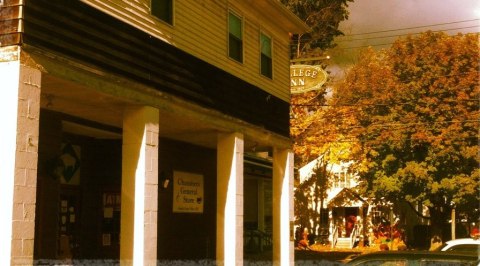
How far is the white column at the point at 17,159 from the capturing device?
9359 mm

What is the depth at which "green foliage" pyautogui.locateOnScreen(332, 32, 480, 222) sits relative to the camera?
34.6 meters

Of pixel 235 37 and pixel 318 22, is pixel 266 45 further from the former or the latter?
pixel 318 22

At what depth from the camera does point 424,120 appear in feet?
117

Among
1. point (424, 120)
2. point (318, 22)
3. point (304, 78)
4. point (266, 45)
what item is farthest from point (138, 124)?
point (318, 22)

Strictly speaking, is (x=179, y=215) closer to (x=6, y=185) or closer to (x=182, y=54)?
(x=182, y=54)

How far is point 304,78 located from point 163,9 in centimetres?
861

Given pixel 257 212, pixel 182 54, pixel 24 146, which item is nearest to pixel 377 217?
pixel 257 212

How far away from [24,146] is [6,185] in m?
0.59

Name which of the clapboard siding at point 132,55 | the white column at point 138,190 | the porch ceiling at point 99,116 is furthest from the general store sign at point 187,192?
the white column at point 138,190

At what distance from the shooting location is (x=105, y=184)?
17156mm

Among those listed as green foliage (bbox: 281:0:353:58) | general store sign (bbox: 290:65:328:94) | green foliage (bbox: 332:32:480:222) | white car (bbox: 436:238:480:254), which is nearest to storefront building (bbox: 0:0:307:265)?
general store sign (bbox: 290:65:328:94)

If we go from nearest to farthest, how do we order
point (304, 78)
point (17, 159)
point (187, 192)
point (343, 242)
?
1. point (17, 159)
2. point (187, 192)
3. point (304, 78)
4. point (343, 242)

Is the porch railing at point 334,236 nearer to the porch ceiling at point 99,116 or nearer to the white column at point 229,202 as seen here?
the porch ceiling at point 99,116

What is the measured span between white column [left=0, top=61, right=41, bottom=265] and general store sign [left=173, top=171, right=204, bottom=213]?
9.22 meters
